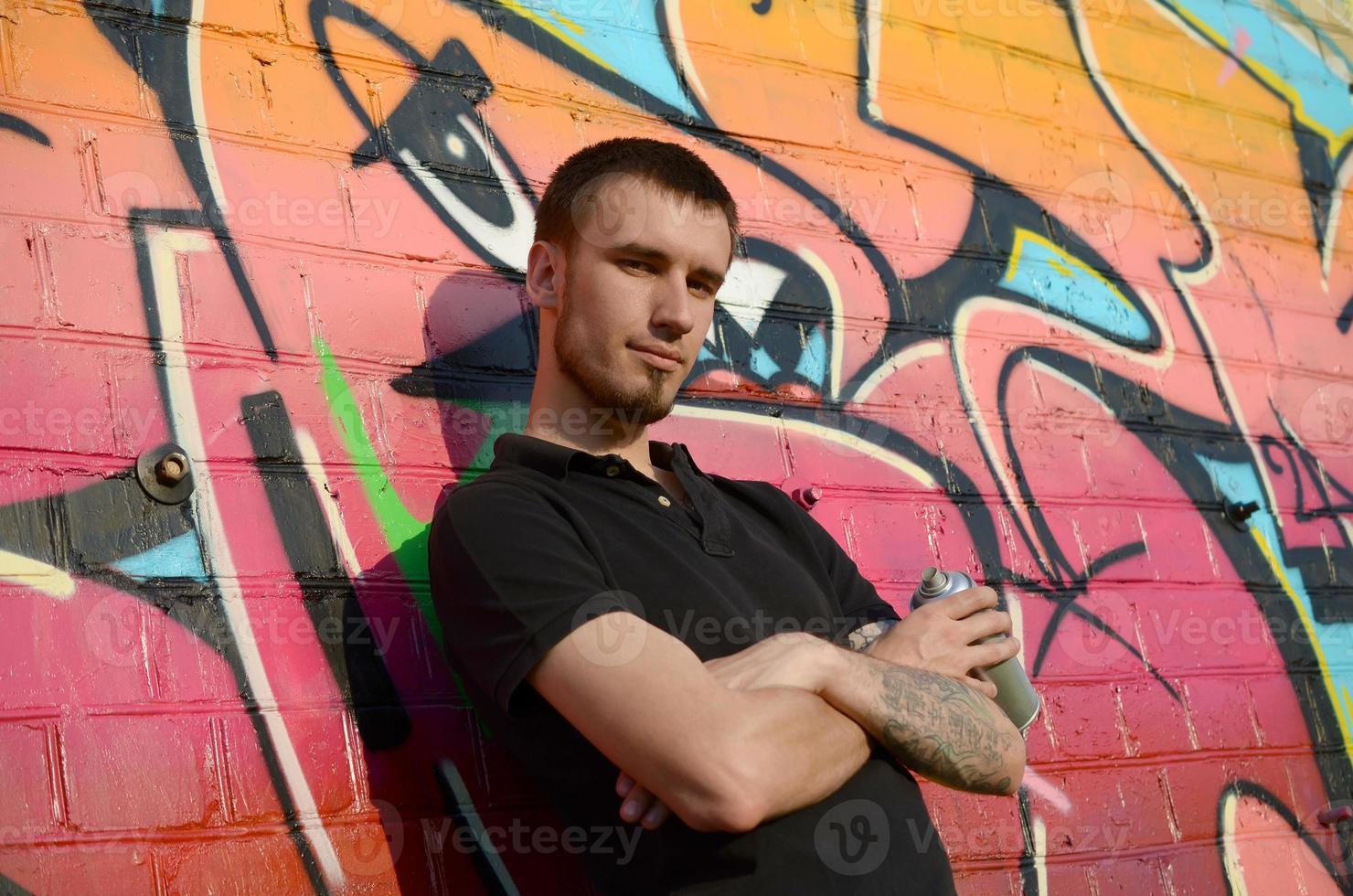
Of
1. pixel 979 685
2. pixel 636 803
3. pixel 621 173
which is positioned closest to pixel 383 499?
pixel 621 173

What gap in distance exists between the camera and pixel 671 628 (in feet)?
6.66

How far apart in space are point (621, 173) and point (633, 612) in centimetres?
85

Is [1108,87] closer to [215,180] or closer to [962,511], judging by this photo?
[962,511]

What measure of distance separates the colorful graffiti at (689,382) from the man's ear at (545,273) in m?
0.20

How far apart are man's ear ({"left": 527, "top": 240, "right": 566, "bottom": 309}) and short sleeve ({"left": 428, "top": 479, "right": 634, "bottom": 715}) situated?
1.64ft

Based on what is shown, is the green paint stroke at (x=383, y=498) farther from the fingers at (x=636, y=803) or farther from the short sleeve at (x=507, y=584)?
the fingers at (x=636, y=803)

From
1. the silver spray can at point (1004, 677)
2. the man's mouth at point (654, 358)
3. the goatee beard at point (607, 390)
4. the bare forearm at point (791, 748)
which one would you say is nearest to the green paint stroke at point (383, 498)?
the goatee beard at point (607, 390)

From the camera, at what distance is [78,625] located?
207 cm

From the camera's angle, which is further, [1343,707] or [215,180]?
[1343,707]

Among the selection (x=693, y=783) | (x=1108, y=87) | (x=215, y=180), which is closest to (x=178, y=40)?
(x=215, y=180)

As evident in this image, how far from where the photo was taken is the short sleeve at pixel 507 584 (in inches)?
71.9

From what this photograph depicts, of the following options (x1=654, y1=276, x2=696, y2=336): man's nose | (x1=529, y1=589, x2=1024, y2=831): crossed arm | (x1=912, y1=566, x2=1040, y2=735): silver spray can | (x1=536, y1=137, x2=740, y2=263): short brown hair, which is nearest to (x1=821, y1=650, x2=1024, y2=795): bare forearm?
(x1=529, y1=589, x2=1024, y2=831): crossed arm

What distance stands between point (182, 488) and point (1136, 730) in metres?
2.10

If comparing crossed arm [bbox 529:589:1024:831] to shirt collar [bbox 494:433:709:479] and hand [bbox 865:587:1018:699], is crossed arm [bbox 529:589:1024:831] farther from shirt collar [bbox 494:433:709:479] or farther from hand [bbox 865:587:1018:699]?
shirt collar [bbox 494:433:709:479]
